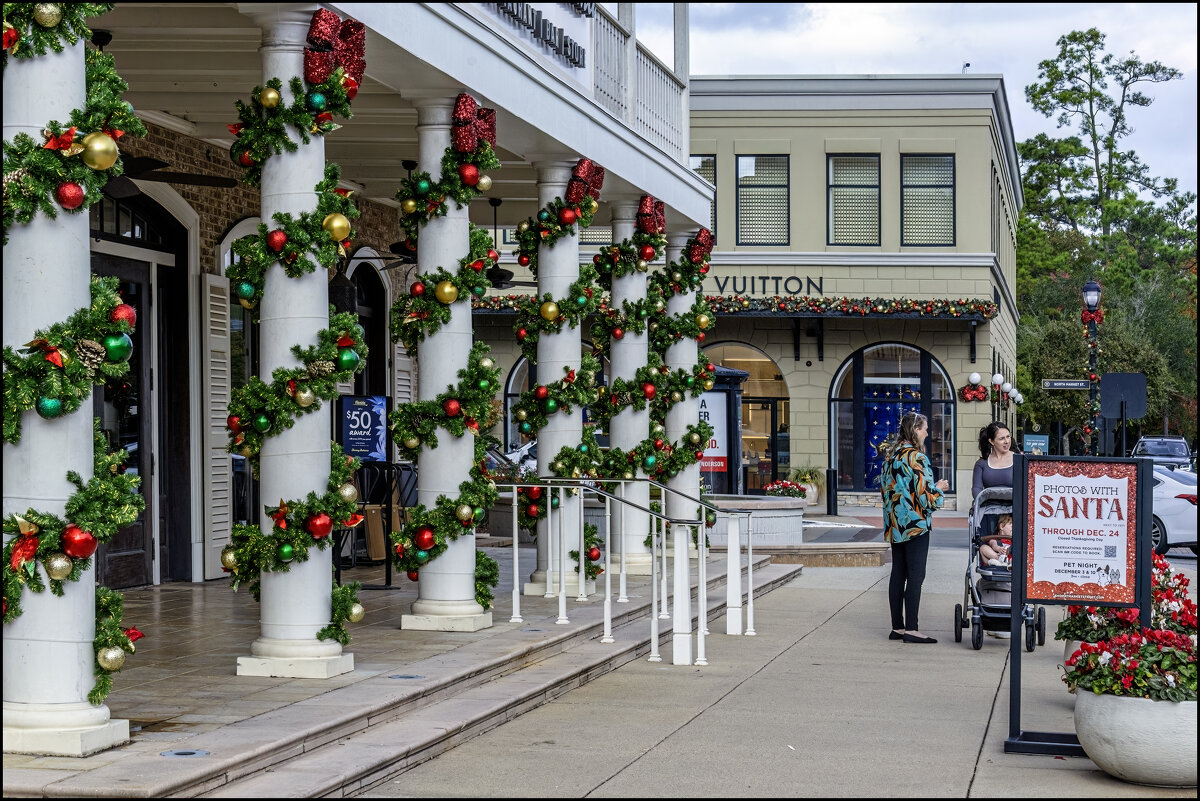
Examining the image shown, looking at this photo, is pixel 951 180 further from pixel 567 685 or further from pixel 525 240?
pixel 567 685

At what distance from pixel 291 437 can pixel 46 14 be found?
289cm

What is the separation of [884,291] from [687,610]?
942 inches

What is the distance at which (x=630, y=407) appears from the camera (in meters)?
15.3

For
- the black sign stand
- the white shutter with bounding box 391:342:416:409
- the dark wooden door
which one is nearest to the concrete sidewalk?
→ the black sign stand

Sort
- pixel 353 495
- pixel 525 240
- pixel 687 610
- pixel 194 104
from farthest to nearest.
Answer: pixel 525 240 → pixel 194 104 → pixel 687 610 → pixel 353 495

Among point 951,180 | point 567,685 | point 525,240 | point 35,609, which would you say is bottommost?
point 567,685

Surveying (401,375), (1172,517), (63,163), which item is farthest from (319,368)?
(1172,517)

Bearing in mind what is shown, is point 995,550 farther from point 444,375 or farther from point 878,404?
point 878,404

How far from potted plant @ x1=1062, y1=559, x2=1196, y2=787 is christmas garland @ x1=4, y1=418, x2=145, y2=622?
446 centimetres

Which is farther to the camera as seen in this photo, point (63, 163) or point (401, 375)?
point (401, 375)

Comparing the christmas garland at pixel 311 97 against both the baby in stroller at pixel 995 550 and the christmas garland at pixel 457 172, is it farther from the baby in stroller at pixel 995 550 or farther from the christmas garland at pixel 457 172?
the baby in stroller at pixel 995 550

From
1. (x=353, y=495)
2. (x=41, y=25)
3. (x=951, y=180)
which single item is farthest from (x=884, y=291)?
(x=41, y=25)

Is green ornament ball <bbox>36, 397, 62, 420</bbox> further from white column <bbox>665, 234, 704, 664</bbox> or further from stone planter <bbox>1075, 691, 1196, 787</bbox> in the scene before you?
white column <bbox>665, 234, 704, 664</bbox>

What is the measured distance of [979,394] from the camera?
32.8m
